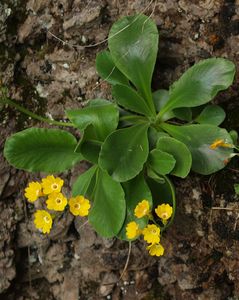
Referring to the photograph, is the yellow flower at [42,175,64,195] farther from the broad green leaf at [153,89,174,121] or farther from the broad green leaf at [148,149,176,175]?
the broad green leaf at [153,89,174,121]

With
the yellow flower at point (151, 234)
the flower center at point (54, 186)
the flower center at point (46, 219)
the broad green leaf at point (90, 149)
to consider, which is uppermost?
the broad green leaf at point (90, 149)

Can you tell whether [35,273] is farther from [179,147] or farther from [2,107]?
[179,147]

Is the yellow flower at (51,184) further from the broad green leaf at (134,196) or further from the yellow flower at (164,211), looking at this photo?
the yellow flower at (164,211)

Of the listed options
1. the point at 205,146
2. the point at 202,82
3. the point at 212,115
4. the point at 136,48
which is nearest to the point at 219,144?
the point at 205,146

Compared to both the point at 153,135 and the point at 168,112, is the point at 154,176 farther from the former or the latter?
the point at 168,112

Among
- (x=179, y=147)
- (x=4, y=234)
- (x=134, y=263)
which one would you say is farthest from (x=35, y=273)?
(x=179, y=147)

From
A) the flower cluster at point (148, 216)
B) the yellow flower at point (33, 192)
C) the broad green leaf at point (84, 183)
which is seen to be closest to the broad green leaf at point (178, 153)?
the flower cluster at point (148, 216)
